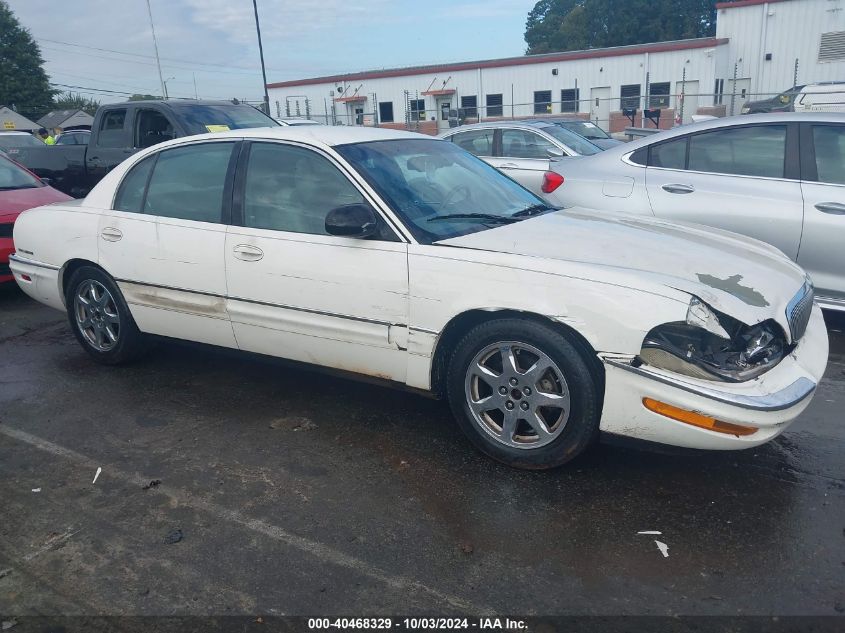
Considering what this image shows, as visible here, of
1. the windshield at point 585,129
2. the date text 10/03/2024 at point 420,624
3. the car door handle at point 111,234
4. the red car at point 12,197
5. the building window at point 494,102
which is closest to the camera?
the date text 10/03/2024 at point 420,624

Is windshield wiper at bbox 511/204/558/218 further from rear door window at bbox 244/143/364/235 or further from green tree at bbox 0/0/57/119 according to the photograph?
green tree at bbox 0/0/57/119

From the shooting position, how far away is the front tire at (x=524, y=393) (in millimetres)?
3178

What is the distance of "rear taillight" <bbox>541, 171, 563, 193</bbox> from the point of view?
6418 mm

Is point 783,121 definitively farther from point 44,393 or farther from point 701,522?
point 44,393

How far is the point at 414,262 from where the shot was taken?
351 centimetres

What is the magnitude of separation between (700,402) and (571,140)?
7527mm

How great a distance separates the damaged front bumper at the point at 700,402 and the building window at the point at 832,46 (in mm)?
35436

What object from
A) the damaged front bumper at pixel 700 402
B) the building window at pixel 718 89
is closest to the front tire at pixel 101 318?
the damaged front bumper at pixel 700 402

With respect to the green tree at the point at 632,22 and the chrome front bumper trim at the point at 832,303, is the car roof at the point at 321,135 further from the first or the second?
the green tree at the point at 632,22

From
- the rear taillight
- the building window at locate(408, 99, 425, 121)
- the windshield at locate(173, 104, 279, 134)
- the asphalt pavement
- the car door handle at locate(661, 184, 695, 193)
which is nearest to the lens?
the asphalt pavement

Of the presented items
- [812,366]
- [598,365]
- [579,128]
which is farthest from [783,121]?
[579,128]

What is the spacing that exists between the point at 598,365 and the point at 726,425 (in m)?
0.57

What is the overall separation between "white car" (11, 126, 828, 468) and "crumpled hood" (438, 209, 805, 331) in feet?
0.05

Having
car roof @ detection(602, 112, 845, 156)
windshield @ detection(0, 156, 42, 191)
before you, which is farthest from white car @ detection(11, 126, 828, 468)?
windshield @ detection(0, 156, 42, 191)
